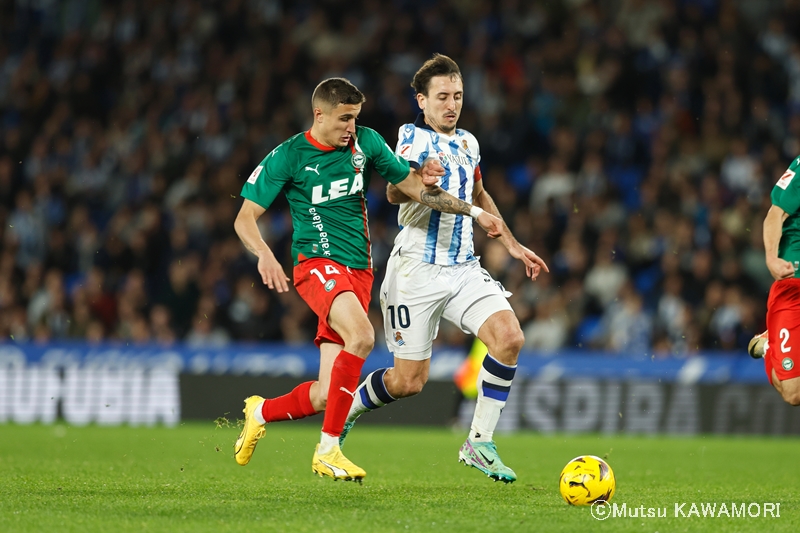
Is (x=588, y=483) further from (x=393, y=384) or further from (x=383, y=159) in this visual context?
(x=383, y=159)

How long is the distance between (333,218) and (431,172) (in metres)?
0.70

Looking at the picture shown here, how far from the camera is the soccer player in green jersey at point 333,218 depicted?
6805 mm

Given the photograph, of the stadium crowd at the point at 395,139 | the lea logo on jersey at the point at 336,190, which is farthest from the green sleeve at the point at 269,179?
the stadium crowd at the point at 395,139

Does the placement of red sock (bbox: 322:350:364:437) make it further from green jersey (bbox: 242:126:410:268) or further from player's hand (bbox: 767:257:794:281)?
player's hand (bbox: 767:257:794:281)

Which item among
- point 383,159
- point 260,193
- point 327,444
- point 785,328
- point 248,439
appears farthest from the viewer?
point 248,439

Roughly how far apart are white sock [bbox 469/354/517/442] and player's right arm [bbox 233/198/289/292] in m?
1.51

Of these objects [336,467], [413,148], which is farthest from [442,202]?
[336,467]

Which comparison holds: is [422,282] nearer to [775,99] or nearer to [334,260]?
[334,260]

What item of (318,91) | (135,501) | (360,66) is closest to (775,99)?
(360,66)

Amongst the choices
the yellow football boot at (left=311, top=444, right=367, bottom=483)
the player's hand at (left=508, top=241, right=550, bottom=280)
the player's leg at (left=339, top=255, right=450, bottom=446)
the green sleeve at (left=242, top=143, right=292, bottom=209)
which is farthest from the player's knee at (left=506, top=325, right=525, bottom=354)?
the green sleeve at (left=242, top=143, right=292, bottom=209)

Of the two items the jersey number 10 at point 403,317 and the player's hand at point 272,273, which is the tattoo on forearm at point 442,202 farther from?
the player's hand at point 272,273

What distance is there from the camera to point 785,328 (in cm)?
729
